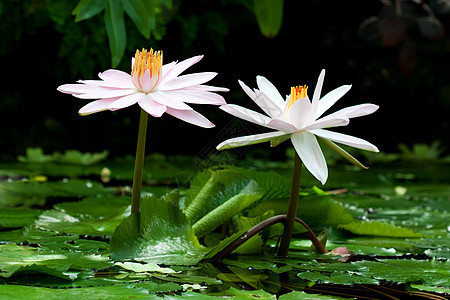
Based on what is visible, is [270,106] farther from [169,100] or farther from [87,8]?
[87,8]

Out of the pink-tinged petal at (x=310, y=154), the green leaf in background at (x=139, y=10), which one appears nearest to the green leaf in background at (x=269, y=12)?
the pink-tinged petal at (x=310, y=154)

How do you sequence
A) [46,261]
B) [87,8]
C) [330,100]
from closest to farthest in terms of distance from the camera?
[46,261]
[330,100]
[87,8]

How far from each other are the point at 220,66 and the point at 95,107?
285 centimetres

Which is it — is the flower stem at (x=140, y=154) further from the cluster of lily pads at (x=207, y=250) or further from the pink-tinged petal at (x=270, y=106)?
the pink-tinged petal at (x=270, y=106)

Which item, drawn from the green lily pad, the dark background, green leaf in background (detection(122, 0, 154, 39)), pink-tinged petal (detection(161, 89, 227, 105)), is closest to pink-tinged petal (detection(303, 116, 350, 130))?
pink-tinged petal (detection(161, 89, 227, 105))

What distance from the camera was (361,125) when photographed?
3.60 m

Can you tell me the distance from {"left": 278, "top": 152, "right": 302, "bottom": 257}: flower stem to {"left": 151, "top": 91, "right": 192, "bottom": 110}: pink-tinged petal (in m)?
0.15

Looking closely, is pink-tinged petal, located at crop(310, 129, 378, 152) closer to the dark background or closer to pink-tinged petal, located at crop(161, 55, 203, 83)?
pink-tinged petal, located at crop(161, 55, 203, 83)

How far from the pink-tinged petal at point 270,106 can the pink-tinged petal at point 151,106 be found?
121 mm

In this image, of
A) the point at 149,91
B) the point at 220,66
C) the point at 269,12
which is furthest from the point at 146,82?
the point at 220,66

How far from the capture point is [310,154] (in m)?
0.54

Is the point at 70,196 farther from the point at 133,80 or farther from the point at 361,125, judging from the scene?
the point at 361,125

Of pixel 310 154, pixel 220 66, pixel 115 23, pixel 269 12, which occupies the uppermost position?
pixel 220 66

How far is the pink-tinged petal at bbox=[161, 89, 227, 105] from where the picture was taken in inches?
22.1
